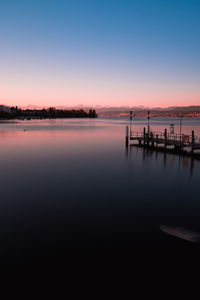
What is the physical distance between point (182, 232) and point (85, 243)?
5206 mm

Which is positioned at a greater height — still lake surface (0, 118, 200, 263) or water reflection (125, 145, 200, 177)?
water reflection (125, 145, 200, 177)

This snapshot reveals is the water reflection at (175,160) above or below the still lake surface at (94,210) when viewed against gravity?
above

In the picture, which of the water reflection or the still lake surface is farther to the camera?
the water reflection

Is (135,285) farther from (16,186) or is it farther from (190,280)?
(16,186)

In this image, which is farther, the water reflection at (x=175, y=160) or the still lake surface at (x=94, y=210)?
the water reflection at (x=175, y=160)

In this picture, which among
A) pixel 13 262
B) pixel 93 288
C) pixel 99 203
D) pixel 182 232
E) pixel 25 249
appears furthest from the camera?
pixel 99 203

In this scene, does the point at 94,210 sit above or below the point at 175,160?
below

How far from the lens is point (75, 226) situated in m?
12.7

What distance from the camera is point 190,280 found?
834 centimetres

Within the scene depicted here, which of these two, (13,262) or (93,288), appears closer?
(93,288)

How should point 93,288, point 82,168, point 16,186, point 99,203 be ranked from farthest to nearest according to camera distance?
point 82,168, point 16,186, point 99,203, point 93,288

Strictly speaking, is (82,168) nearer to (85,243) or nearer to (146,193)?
(146,193)

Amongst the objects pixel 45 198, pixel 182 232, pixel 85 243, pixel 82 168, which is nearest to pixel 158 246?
pixel 182 232

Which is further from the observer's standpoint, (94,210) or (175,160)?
(175,160)
